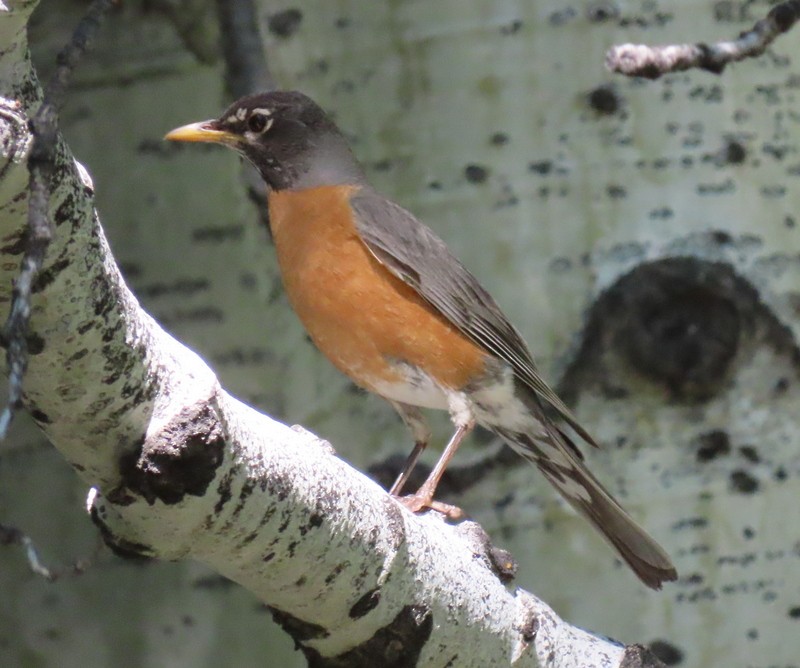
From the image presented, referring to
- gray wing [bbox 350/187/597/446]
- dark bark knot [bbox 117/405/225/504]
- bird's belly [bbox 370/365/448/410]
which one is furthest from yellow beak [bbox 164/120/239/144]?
dark bark knot [bbox 117/405/225/504]

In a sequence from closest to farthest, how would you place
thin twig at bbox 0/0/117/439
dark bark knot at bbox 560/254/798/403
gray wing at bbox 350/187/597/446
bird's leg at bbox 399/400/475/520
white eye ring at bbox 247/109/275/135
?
thin twig at bbox 0/0/117/439, bird's leg at bbox 399/400/475/520, dark bark knot at bbox 560/254/798/403, gray wing at bbox 350/187/597/446, white eye ring at bbox 247/109/275/135

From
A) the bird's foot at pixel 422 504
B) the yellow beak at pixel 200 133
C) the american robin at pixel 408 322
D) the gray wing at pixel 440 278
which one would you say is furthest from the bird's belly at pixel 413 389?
the yellow beak at pixel 200 133

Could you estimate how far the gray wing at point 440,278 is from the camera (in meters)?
2.72

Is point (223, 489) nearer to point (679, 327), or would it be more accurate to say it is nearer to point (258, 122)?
point (679, 327)

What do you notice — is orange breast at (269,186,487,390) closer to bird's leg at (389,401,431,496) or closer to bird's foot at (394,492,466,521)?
bird's leg at (389,401,431,496)

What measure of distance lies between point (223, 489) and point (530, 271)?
133cm

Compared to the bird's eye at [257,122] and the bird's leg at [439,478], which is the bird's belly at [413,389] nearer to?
the bird's leg at [439,478]

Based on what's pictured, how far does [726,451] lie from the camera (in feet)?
8.55

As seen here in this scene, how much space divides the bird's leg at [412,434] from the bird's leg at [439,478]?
0.04 meters

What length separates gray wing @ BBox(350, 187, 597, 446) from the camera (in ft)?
8.93

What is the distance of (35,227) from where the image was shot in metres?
1.05

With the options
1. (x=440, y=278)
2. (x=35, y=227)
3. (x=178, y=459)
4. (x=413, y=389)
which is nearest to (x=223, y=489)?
(x=178, y=459)

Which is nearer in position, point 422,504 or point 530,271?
point 422,504

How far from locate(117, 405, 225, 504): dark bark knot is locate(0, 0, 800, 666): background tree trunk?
48.1 inches
